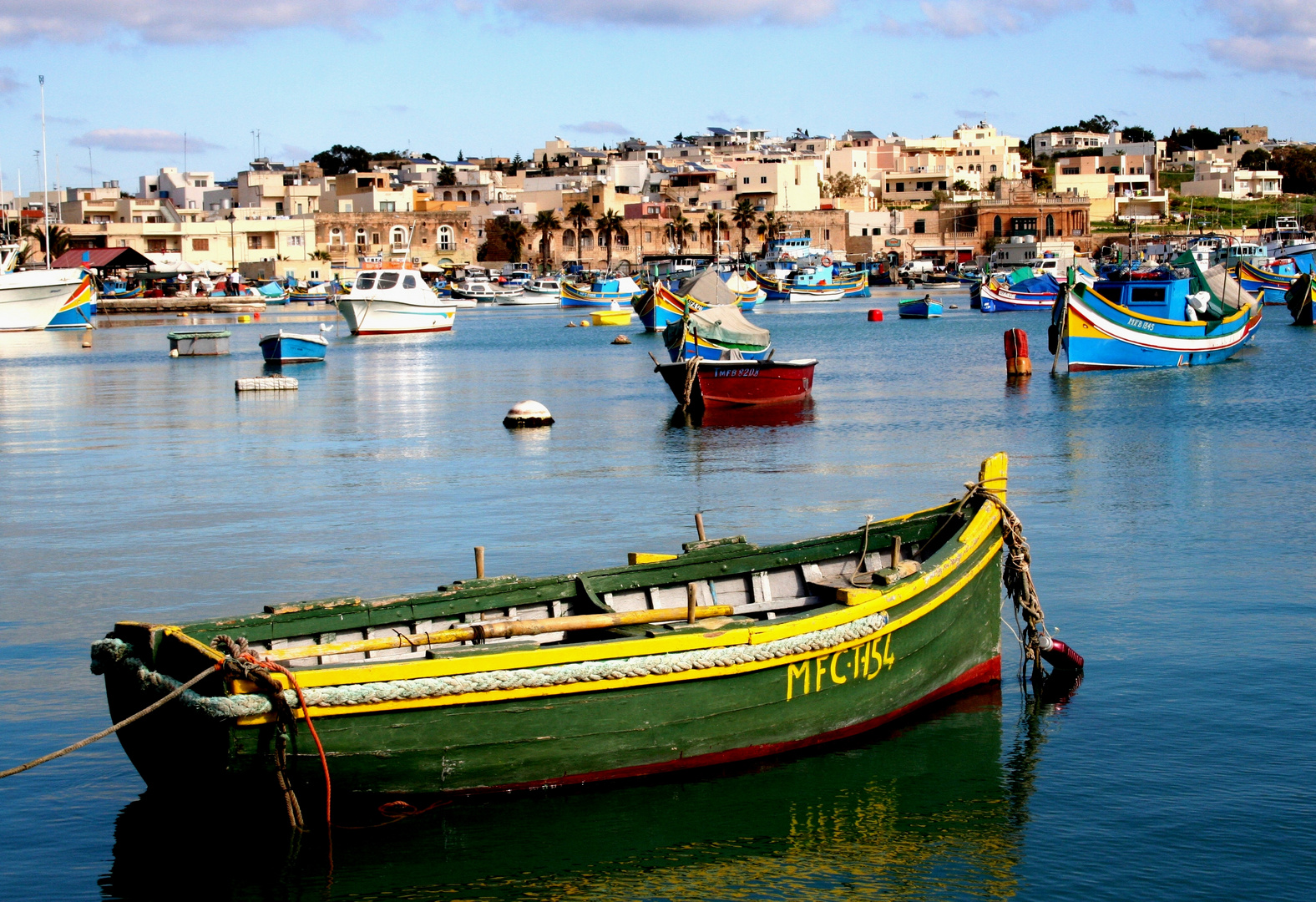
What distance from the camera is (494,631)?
944 centimetres

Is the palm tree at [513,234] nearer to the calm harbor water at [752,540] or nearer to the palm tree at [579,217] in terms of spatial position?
the palm tree at [579,217]

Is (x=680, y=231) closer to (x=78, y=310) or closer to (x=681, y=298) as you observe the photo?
(x=78, y=310)

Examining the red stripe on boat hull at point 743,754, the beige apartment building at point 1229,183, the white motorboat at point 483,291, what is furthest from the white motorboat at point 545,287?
the red stripe on boat hull at point 743,754

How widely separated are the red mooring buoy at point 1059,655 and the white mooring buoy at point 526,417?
1946cm

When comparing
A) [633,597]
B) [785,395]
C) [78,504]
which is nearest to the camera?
[633,597]

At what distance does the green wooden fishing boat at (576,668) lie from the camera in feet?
25.8

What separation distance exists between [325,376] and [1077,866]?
1544 inches

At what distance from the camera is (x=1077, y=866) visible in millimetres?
8047

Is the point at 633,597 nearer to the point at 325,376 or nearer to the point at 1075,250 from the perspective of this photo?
the point at 325,376

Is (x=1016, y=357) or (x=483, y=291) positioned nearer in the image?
(x=1016, y=357)

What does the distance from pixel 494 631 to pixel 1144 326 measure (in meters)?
36.4

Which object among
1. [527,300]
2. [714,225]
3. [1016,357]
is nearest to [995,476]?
[1016,357]

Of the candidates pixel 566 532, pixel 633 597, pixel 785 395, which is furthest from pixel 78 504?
pixel 785 395

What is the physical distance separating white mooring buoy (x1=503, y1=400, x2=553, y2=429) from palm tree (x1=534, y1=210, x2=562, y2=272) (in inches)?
4126
